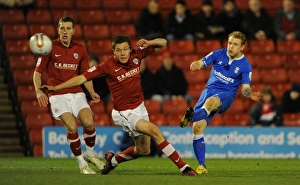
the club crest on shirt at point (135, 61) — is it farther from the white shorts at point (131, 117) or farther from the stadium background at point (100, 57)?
the stadium background at point (100, 57)

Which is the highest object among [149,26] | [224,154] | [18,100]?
[149,26]

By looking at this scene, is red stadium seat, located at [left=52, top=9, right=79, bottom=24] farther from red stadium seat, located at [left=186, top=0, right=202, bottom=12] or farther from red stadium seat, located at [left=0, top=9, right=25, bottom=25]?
red stadium seat, located at [left=186, top=0, right=202, bottom=12]

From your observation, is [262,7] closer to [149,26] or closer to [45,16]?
[149,26]

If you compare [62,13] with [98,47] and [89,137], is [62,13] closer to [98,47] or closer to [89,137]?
[98,47]

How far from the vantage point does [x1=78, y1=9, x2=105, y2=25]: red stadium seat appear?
59.5 feet

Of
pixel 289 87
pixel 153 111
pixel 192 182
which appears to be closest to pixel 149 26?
pixel 153 111

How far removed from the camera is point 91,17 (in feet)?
59.7

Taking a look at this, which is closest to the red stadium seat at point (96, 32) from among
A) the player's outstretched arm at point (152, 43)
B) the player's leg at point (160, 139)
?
the player's outstretched arm at point (152, 43)

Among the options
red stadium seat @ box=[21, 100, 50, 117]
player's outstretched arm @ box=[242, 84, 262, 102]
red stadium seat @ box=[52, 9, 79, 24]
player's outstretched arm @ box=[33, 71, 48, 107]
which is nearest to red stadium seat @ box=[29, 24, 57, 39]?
red stadium seat @ box=[52, 9, 79, 24]

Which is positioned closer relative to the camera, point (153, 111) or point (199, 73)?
point (153, 111)

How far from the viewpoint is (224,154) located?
600 inches

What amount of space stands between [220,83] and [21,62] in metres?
6.86

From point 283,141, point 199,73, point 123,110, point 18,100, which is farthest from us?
point 199,73

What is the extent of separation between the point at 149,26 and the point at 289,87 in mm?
3459
